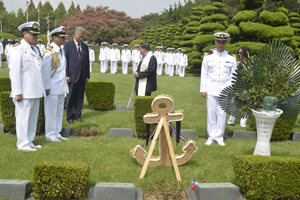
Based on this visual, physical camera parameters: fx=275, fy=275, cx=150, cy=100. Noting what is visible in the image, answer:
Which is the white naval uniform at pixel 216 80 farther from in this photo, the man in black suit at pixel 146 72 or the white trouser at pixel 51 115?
the white trouser at pixel 51 115

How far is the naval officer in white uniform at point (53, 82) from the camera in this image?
5922 mm

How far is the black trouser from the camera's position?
7634 millimetres

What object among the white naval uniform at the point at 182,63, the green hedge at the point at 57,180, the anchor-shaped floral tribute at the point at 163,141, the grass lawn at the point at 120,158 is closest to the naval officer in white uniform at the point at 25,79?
the grass lawn at the point at 120,158

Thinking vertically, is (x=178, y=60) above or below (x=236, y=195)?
above

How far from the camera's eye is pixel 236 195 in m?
3.53

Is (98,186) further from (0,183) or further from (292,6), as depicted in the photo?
(292,6)

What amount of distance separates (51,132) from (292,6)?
105ft

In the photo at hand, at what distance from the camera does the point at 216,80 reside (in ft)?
20.4

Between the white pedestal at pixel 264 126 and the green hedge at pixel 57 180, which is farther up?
the white pedestal at pixel 264 126

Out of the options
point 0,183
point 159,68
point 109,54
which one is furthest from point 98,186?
point 159,68

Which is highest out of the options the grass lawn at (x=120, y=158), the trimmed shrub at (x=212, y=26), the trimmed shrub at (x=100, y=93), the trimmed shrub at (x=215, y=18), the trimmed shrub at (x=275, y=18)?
the trimmed shrub at (x=215, y=18)

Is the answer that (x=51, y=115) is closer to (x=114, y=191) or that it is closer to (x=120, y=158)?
(x=120, y=158)

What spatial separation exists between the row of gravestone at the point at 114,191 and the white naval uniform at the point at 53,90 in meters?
2.65

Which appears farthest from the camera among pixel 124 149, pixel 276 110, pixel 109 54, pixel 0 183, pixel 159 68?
pixel 159 68
